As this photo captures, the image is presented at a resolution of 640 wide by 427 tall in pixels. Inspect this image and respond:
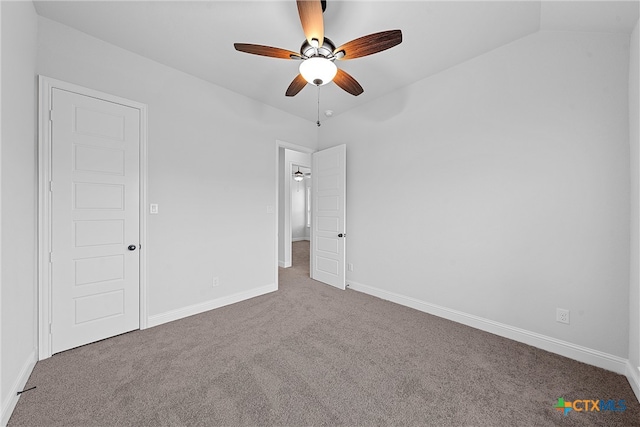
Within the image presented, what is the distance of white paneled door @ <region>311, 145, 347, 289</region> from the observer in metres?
3.78

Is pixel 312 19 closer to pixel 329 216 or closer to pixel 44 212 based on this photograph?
pixel 44 212

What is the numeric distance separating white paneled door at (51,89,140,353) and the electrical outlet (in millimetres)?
3912

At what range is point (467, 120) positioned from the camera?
2.66m

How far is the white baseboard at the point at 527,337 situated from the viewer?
1933 millimetres

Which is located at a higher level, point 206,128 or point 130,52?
point 130,52

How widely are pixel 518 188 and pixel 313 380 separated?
2440 millimetres

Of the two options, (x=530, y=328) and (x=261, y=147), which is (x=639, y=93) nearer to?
(x=530, y=328)

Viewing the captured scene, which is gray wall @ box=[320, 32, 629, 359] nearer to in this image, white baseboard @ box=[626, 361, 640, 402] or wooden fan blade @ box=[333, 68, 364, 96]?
white baseboard @ box=[626, 361, 640, 402]

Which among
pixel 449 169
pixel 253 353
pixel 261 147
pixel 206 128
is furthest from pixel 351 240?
pixel 206 128

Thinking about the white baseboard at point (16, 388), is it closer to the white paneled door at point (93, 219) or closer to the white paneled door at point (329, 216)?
the white paneled door at point (93, 219)

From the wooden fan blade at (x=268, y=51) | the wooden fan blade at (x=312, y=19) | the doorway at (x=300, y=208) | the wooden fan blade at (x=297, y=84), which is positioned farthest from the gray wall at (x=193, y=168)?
the doorway at (x=300, y=208)

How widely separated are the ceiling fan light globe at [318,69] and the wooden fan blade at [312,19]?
0.36 feet

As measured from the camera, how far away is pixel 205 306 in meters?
3.01

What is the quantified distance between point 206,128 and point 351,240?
249 centimetres
